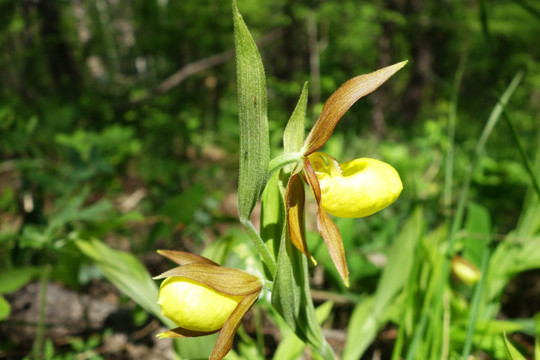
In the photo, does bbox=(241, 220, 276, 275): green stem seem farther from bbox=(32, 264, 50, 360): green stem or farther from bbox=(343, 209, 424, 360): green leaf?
bbox=(32, 264, 50, 360): green stem

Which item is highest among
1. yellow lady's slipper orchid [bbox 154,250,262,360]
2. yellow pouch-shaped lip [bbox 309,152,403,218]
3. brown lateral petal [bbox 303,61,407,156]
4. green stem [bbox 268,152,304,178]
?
brown lateral petal [bbox 303,61,407,156]

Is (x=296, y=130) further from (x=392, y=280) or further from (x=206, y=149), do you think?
(x=206, y=149)

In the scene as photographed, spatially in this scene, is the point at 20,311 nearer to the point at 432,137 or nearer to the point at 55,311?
the point at 55,311

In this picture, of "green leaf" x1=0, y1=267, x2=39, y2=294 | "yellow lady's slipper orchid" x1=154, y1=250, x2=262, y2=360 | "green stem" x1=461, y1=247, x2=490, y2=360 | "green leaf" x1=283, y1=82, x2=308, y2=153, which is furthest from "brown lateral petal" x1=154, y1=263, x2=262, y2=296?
"green leaf" x1=0, y1=267, x2=39, y2=294

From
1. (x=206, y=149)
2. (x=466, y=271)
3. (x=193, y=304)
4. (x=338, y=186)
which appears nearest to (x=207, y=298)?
(x=193, y=304)

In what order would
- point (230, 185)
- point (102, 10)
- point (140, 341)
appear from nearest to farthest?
point (140, 341) → point (230, 185) → point (102, 10)

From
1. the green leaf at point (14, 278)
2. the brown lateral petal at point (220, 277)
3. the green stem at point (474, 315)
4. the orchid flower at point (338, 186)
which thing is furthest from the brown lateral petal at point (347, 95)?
the green leaf at point (14, 278)

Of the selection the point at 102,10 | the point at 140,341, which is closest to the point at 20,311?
the point at 140,341
